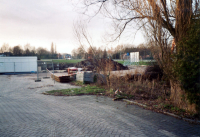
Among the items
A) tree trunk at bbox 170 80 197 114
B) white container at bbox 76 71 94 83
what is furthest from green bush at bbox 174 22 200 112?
white container at bbox 76 71 94 83

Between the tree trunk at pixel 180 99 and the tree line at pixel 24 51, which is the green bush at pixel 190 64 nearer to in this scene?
the tree trunk at pixel 180 99

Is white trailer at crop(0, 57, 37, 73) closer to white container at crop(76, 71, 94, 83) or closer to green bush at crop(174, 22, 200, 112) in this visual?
white container at crop(76, 71, 94, 83)

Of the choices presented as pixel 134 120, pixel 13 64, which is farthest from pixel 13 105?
pixel 13 64

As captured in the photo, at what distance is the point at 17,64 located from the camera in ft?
94.4

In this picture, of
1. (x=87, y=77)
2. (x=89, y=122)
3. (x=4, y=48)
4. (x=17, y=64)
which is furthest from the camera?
(x=4, y=48)

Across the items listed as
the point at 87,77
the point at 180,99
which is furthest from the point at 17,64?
the point at 180,99

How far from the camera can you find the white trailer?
28.1 meters

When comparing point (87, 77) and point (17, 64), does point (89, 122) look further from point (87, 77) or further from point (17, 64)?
point (17, 64)

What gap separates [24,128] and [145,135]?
355 cm

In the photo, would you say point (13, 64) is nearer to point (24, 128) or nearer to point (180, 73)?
point (24, 128)

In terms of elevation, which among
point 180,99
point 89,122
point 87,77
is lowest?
point 89,122

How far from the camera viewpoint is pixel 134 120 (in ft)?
18.9

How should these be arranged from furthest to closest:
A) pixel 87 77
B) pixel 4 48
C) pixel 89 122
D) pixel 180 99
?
pixel 4 48 → pixel 87 77 → pixel 180 99 → pixel 89 122

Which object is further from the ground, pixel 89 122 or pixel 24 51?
pixel 24 51
